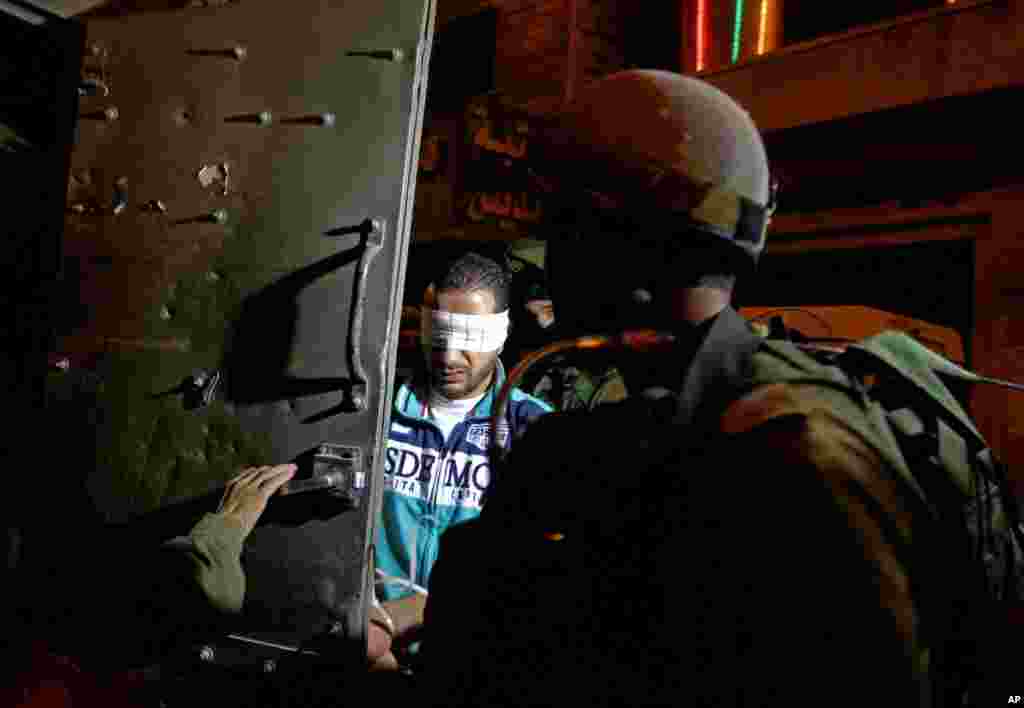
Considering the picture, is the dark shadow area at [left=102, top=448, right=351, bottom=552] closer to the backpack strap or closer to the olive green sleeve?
the olive green sleeve

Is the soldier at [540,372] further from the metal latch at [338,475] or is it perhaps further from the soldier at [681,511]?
the soldier at [681,511]

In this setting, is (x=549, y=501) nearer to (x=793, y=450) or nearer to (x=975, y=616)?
(x=793, y=450)

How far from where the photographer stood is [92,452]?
96.2 inches

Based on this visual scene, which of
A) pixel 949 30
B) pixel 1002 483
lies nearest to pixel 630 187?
pixel 1002 483

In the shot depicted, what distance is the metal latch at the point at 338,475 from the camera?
84.1 inches

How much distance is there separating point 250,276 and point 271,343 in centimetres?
20

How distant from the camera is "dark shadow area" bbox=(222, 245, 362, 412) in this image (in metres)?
2.25

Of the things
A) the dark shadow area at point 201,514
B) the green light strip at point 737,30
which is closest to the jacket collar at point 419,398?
the dark shadow area at point 201,514

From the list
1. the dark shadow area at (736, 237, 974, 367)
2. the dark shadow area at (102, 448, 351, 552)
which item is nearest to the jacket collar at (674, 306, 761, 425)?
the dark shadow area at (102, 448, 351, 552)

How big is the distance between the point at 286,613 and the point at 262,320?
767 millimetres

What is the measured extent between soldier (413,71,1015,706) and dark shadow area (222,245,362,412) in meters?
0.85

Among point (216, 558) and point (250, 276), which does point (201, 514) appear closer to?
point (216, 558)

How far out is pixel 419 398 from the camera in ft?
11.1

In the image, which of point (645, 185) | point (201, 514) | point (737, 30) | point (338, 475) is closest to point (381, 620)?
point (338, 475)
